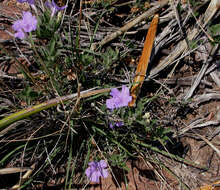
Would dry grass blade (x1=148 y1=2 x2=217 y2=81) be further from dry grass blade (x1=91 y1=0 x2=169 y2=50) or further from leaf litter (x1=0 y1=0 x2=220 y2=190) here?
dry grass blade (x1=91 y1=0 x2=169 y2=50)

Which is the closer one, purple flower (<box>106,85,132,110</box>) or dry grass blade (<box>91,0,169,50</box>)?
purple flower (<box>106,85,132,110</box>)

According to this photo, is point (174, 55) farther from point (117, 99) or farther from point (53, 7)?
point (53, 7)

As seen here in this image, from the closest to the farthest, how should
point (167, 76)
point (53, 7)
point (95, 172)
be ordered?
point (53, 7), point (95, 172), point (167, 76)

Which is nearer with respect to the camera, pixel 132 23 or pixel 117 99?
pixel 117 99

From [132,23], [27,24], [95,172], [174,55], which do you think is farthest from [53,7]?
[95,172]

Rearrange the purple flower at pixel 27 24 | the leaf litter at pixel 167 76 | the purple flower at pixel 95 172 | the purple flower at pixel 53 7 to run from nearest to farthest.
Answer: the purple flower at pixel 27 24, the purple flower at pixel 53 7, the purple flower at pixel 95 172, the leaf litter at pixel 167 76

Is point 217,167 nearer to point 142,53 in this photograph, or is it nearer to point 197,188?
point 197,188

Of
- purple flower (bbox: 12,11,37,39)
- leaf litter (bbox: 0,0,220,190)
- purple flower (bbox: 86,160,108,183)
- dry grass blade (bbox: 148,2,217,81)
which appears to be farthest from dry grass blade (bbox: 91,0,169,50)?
purple flower (bbox: 86,160,108,183)

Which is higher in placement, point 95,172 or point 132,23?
point 132,23

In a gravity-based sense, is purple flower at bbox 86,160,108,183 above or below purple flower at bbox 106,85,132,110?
below

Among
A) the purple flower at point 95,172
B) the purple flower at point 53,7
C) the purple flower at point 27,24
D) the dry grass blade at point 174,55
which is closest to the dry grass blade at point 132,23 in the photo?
the dry grass blade at point 174,55

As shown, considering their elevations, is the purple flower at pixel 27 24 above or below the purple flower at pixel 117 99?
above

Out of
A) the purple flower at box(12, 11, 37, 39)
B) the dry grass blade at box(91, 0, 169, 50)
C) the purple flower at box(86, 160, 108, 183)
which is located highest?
the dry grass blade at box(91, 0, 169, 50)

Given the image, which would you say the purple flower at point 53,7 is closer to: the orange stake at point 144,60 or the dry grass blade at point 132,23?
the dry grass blade at point 132,23
